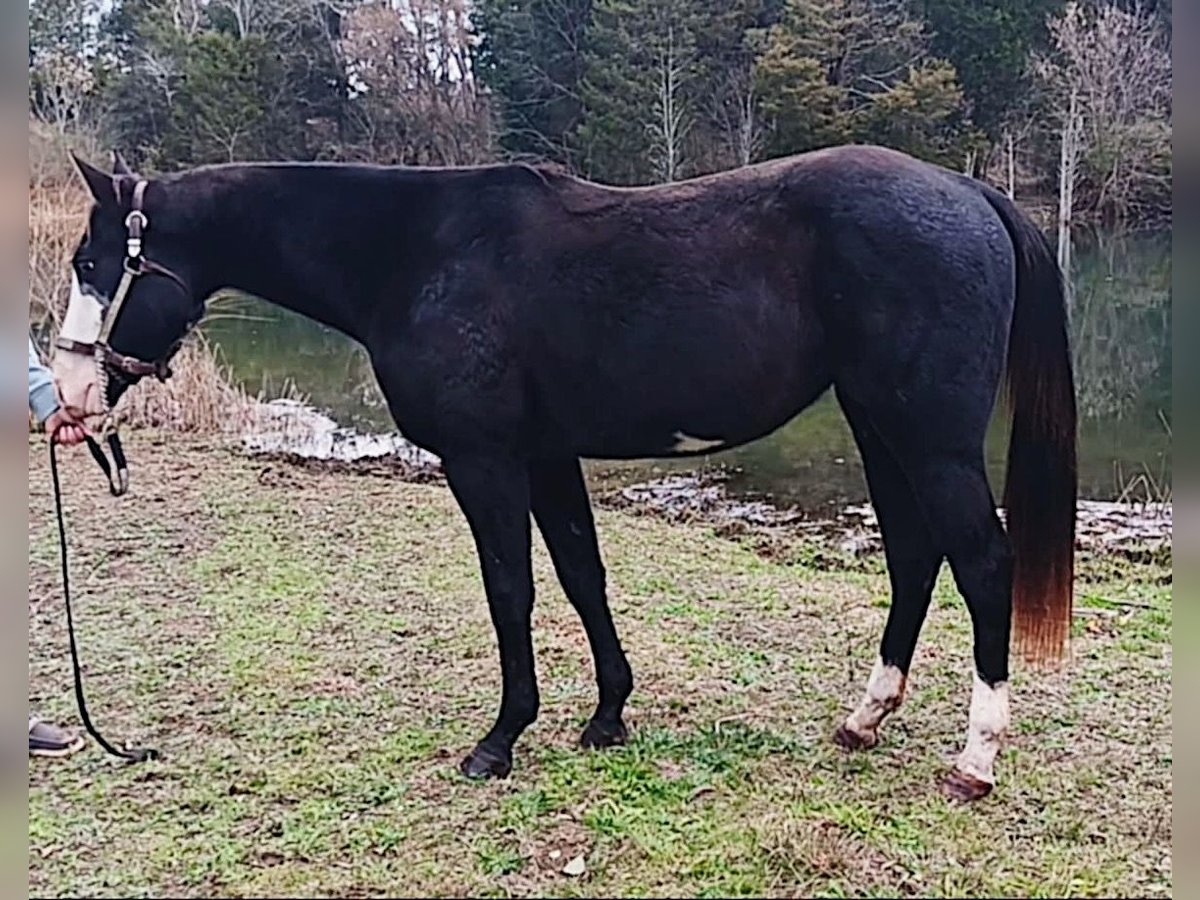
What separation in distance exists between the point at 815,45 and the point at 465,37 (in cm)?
918

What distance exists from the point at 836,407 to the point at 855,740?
809 centimetres

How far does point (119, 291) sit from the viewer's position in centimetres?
289

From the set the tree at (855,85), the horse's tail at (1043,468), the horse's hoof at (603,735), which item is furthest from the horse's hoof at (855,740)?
the tree at (855,85)

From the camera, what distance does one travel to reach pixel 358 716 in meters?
Result: 3.38

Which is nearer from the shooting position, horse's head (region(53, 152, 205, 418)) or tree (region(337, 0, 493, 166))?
horse's head (region(53, 152, 205, 418))

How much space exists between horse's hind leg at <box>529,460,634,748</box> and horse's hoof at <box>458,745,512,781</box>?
0.29 metres

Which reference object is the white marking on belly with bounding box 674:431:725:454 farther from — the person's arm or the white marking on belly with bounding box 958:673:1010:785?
the person's arm

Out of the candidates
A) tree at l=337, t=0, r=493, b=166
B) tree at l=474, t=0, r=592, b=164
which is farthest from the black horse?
tree at l=474, t=0, r=592, b=164

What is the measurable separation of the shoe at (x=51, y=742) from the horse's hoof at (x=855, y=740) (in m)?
2.23

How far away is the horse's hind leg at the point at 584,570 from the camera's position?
3139mm

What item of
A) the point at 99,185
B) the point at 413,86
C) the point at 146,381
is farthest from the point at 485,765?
the point at 413,86

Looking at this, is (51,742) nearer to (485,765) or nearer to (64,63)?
(485,765)

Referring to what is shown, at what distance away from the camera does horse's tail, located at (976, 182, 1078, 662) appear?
287 centimetres

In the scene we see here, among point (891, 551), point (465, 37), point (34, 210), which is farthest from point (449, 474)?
point (465, 37)
